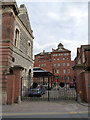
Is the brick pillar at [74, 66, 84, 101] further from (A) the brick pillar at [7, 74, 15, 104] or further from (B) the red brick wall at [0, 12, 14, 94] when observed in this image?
(B) the red brick wall at [0, 12, 14, 94]

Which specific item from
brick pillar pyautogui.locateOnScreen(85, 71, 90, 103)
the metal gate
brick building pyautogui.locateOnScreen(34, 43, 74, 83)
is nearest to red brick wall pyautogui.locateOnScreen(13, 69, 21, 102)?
the metal gate

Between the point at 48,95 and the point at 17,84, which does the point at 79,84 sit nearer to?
the point at 48,95

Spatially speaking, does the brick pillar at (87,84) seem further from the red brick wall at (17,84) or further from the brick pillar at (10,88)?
the brick pillar at (10,88)

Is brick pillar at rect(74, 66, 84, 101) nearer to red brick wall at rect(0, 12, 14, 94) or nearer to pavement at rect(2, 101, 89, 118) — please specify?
pavement at rect(2, 101, 89, 118)

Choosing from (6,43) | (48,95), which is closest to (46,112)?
(48,95)

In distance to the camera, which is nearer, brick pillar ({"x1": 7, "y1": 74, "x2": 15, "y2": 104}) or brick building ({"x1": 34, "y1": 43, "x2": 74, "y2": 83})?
brick pillar ({"x1": 7, "y1": 74, "x2": 15, "y2": 104})

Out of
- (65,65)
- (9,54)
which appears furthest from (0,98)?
(65,65)

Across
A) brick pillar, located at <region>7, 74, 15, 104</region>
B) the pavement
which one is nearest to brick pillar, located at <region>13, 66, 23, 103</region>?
brick pillar, located at <region>7, 74, 15, 104</region>

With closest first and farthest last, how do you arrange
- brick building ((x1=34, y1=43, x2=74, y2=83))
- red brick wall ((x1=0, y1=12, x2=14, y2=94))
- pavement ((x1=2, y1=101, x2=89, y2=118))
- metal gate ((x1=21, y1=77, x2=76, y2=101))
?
pavement ((x1=2, y1=101, x2=89, y2=118))
red brick wall ((x1=0, y1=12, x2=14, y2=94))
metal gate ((x1=21, y1=77, x2=76, y2=101))
brick building ((x1=34, y1=43, x2=74, y2=83))

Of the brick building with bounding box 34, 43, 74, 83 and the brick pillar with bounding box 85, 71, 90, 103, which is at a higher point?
the brick building with bounding box 34, 43, 74, 83

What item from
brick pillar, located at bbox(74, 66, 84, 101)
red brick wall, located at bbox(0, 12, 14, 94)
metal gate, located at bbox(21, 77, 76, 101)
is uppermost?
red brick wall, located at bbox(0, 12, 14, 94)

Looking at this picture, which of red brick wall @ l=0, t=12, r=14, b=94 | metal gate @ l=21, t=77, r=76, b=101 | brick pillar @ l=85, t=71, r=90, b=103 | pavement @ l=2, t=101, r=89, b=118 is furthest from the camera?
metal gate @ l=21, t=77, r=76, b=101

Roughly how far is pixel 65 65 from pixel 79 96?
39.4 metres

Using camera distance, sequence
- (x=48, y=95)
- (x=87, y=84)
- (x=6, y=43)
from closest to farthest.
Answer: (x=87, y=84) → (x=6, y=43) → (x=48, y=95)
